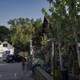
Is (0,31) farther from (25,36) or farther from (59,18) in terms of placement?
(59,18)

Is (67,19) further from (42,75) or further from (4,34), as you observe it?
(4,34)

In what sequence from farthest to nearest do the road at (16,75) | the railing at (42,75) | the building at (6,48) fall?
the building at (6,48) < the road at (16,75) < the railing at (42,75)

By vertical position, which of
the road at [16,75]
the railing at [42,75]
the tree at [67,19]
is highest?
the tree at [67,19]

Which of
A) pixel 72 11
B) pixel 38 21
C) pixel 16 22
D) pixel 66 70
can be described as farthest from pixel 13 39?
Result: pixel 72 11

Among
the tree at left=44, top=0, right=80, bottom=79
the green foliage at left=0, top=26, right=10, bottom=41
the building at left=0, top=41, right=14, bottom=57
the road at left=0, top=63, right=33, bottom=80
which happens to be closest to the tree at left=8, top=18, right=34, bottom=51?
the building at left=0, top=41, right=14, bottom=57

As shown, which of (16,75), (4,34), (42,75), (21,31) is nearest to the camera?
(42,75)

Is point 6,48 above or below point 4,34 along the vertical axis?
below

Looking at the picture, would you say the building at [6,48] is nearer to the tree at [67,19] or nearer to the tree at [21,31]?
the tree at [21,31]

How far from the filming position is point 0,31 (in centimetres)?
12962

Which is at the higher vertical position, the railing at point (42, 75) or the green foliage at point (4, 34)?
the green foliage at point (4, 34)

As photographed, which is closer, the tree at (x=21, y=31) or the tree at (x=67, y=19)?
the tree at (x=67, y=19)

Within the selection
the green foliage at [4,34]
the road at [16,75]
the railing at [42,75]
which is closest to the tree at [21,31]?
the green foliage at [4,34]

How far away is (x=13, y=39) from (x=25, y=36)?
6.95 meters

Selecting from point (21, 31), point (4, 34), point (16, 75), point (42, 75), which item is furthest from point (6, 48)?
point (42, 75)
